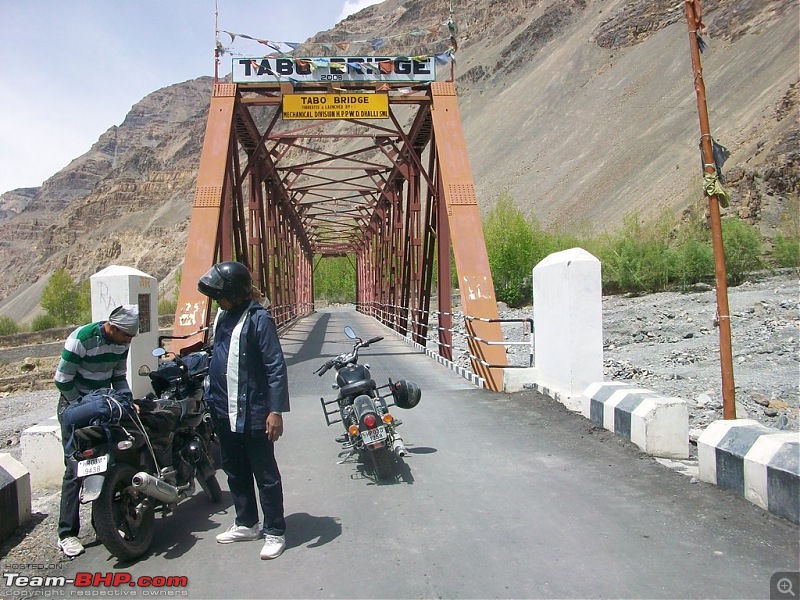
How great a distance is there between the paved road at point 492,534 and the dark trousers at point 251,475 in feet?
0.57

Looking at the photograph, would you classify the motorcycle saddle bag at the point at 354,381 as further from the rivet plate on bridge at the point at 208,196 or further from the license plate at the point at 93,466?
the rivet plate on bridge at the point at 208,196

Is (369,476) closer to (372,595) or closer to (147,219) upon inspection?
(372,595)

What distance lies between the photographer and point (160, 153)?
14062cm

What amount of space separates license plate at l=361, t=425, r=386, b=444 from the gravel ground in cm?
184

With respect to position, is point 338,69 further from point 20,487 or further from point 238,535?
point 238,535

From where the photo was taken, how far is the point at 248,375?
3.80 metres

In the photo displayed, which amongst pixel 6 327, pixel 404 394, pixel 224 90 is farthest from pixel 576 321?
pixel 6 327

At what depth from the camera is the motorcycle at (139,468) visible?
360 cm

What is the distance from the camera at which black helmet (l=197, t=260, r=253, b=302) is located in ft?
12.7

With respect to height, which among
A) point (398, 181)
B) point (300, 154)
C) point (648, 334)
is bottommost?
point (648, 334)

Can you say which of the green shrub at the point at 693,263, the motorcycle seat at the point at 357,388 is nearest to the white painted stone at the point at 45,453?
the motorcycle seat at the point at 357,388

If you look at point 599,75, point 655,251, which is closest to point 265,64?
point 655,251

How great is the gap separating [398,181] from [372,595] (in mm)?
20643

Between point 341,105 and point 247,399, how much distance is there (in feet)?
36.2
